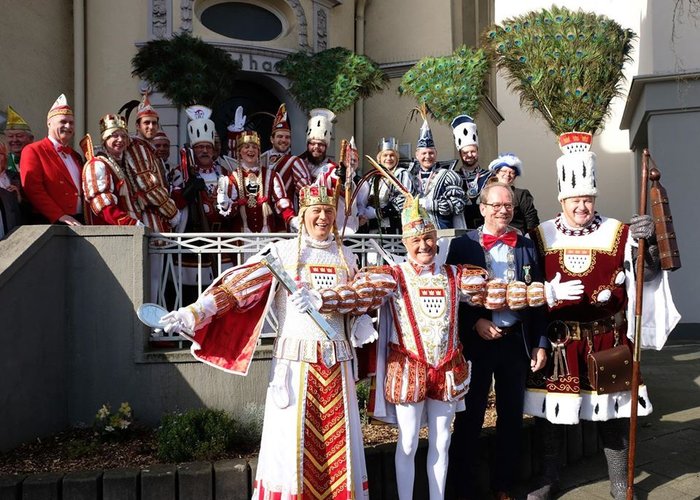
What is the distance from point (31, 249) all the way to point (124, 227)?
67 centimetres

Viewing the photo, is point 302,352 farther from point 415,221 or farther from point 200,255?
point 200,255

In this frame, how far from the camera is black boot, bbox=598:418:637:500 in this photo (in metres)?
4.34

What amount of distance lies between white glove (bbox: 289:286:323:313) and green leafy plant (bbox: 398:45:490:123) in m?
5.33

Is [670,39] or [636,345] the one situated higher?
[670,39]

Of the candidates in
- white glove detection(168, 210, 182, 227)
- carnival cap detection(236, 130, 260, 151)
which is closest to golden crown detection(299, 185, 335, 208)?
white glove detection(168, 210, 182, 227)

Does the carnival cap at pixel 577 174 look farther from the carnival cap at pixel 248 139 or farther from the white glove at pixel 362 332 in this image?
the carnival cap at pixel 248 139

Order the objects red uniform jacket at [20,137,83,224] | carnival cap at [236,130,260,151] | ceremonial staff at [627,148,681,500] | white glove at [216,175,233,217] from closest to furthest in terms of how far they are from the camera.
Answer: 1. ceremonial staff at [627,148,681,500]
2. red uniform jacket at [20,137,83,224]
3. white glove at [216,175,233,217]
4. carnival cap at [236,130,260,151]

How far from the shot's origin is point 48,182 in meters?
5.61

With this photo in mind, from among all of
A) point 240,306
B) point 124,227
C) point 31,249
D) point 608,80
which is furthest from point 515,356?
point 608,80

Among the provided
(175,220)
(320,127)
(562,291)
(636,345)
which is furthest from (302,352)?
(320,127)

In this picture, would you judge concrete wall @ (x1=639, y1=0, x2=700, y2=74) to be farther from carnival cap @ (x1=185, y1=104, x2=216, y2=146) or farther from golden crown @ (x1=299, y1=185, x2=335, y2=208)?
golden crown @ (x1=299, y1=185, x2=335, y2=208)

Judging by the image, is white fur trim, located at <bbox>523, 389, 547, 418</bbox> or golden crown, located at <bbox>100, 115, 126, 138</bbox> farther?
golden crown, located at <bbox>100, 115, 126, 138</bbox>

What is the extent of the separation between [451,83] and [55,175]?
4985mm

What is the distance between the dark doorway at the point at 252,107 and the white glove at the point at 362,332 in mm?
8321
